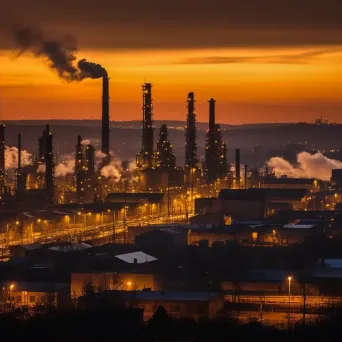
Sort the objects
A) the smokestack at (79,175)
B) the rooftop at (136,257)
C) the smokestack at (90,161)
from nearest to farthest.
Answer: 1. the rooftop at (136,257)
2. the smokestack at (79,175)
3. the smokestack at (90,161)

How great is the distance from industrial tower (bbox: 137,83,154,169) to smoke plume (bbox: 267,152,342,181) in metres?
19.8

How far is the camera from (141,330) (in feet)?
58.5

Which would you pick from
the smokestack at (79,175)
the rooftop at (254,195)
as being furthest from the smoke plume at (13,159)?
the rooftop at (254,195)

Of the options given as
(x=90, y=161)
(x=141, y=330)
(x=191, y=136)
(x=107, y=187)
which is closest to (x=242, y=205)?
(x=90, y=161)

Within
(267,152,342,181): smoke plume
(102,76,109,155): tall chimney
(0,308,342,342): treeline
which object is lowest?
(0,308,342,342): treeline

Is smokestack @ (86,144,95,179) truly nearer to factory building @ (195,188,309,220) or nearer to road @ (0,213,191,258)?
road @ (0,213,191,258)

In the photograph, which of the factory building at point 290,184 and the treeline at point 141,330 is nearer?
the treeline at point 141,330

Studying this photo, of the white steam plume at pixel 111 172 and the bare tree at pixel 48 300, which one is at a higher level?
the white steam plume at pixel 111 172

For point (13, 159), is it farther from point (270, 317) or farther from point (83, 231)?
point (270, 317)

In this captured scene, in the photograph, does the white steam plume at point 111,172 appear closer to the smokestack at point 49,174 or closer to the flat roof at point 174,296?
the smokestack at point 49,174

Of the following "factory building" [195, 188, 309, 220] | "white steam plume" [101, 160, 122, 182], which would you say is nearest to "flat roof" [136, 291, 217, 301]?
"factory building" [195, 188, 309, 220]

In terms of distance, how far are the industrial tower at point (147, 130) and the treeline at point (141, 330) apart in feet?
92.8

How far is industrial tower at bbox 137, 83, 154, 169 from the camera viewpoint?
155 feet

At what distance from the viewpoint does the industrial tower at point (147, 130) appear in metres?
47.3
